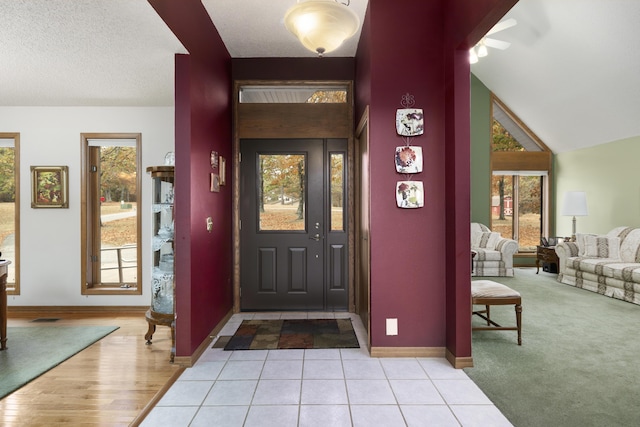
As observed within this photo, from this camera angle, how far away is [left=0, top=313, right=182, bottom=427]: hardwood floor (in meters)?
2.23

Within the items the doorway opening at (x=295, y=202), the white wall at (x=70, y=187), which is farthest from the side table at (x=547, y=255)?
the white wall at (x=70, y=187)

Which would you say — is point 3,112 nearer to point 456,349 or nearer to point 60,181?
point 60,181

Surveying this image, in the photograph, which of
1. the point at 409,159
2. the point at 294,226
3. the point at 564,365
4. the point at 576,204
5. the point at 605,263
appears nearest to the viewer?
the point at 564,365

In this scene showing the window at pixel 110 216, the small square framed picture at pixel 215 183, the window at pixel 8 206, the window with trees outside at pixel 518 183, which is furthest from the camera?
the window with trees outside at pixel 518 183

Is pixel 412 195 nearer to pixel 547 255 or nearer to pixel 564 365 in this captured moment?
pixel 564 365

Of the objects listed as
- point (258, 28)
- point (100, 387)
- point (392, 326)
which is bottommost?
point (100, 387)

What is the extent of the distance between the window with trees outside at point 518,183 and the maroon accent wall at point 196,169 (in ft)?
21.7

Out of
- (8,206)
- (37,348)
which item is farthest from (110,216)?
(37,348)

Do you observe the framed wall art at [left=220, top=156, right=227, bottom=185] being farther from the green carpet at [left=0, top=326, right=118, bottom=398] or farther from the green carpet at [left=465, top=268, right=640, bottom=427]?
the green carpet at [left=465, top=268, right=640, bottom=427]

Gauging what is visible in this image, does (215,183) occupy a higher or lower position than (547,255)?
higher

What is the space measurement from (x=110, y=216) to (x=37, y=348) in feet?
5.89

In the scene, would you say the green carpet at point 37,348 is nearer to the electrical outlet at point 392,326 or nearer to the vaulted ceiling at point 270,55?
the vaulted ceiling at point 270,55

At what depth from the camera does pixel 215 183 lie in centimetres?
357

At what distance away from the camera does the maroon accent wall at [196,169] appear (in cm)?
289
